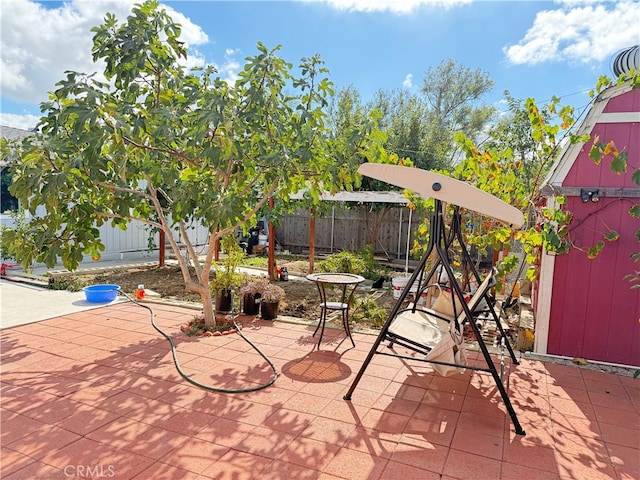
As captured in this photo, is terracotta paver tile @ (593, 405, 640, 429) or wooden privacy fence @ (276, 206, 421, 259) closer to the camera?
terracotta paver tile @ (593, 405, 640, 429)

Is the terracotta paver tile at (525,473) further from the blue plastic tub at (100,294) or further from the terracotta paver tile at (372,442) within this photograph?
the blue plastic tub at (100,294)

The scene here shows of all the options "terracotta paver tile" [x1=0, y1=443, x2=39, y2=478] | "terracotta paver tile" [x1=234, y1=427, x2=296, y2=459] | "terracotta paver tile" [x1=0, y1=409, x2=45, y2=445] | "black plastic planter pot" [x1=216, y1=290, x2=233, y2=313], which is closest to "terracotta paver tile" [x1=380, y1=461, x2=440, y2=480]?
"terracotta paver tile" [x1=234, y1=427, x2=296, y2=459]

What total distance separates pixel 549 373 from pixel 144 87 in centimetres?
478

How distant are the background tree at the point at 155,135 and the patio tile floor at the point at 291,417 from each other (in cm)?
115

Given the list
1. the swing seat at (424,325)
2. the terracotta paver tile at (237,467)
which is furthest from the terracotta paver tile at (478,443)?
the terracotta paver tile at (237,467)

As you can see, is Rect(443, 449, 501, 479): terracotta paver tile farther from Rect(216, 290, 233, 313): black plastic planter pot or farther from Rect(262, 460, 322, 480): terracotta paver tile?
Rect(216, 290, 233, 313): black plastic planter pot

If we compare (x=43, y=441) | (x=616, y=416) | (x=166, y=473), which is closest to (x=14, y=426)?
(x=43, y=441)

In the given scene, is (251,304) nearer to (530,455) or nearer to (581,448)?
(530,455)

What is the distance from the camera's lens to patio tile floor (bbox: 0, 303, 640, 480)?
219cm

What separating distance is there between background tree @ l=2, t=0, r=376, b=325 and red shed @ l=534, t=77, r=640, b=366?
7.10 feet

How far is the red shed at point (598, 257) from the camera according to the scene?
361 cm

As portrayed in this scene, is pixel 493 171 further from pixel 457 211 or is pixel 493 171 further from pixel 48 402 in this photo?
pixel 48 402

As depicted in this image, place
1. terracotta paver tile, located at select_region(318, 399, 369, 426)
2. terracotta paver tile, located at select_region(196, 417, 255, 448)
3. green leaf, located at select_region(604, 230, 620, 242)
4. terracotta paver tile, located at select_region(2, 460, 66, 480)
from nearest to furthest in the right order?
terracotta paver tile, located at select_region(2, 460, 66, 480)
terracotta paver tile, located at select_region(196, 417, 255, 448)
terracotta paver tile, located at select_region(318, 399, 369, 426)
green leaf, located at select_region(604, 230, 620, 242)

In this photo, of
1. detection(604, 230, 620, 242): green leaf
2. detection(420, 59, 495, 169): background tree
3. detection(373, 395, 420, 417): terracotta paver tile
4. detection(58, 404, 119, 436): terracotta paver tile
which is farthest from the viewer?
detection(420, 59, 495, 169): background tree
